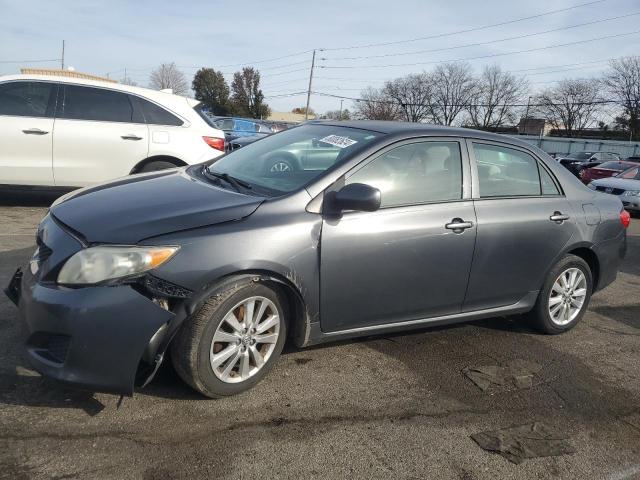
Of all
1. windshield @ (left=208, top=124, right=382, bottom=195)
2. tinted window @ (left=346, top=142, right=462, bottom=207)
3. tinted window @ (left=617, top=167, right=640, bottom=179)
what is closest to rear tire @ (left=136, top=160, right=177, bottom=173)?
windshield @ (left=208, top=124, right=382, bottom=195)

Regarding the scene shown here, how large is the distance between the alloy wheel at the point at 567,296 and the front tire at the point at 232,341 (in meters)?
2.42

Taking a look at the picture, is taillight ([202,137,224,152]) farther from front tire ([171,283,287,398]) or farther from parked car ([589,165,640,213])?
parked car ([589,165,640,213])

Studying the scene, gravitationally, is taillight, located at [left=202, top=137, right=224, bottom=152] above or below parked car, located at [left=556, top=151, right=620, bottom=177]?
below

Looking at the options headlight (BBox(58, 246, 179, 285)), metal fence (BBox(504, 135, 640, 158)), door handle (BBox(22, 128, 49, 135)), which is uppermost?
metal fence (BBox(504, 135, 640, 158))

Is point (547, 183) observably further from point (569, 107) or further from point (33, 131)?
point (569, 107)

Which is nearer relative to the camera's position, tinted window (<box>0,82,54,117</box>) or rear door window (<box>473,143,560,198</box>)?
rear door window (<box>473,143,560,198</box>)

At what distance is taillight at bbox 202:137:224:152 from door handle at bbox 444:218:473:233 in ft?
16.1

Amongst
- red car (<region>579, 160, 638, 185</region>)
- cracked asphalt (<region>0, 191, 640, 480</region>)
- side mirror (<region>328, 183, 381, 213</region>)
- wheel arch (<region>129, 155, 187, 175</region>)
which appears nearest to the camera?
cracked asphalt (<region>0, 191, 640, 480</region>)

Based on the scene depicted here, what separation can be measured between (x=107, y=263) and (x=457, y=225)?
2225 mm

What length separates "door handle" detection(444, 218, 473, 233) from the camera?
3.68 metres

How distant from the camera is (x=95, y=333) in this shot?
2.60 m

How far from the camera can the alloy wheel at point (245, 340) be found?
2.96 metres

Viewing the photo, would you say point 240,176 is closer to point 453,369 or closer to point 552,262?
point 453,369

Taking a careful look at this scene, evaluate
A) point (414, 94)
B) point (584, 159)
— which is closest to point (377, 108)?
point (414, 94)
